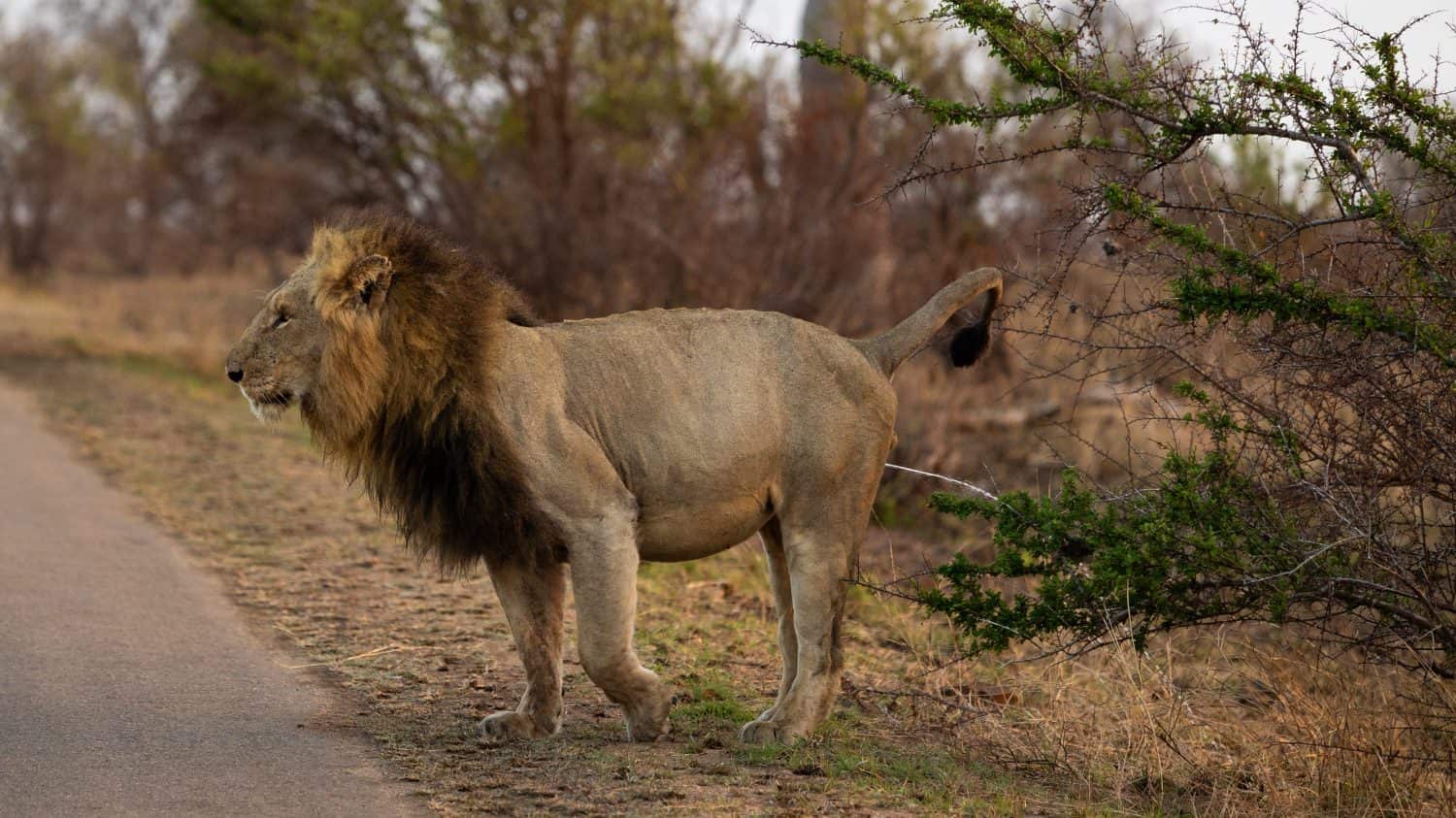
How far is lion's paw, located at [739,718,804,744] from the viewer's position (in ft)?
18.1

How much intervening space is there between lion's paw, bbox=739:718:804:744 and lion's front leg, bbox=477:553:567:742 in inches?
26.8

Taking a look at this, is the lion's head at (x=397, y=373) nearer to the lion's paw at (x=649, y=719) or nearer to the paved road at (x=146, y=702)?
the lion's paw at (x=649, y=719)

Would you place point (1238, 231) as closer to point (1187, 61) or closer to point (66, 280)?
point (1187, 61)

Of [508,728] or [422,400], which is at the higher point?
[422,400]

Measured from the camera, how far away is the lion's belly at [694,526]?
5.45 meters

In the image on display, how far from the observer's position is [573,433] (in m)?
5.29

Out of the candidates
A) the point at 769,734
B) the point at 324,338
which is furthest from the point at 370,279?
the point at 769,734

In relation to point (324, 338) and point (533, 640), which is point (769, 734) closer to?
point (533, 640)

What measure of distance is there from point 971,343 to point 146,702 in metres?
3.41

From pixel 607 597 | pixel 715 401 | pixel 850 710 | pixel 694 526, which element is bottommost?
pixel 850 710

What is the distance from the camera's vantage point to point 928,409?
534 inches

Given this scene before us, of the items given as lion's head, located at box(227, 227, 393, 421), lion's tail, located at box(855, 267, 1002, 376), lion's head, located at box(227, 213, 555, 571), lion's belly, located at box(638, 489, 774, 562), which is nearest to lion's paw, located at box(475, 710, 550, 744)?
lion's head, located at box(227, 213, 555, 571)

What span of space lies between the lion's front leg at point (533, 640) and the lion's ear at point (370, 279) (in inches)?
39.5

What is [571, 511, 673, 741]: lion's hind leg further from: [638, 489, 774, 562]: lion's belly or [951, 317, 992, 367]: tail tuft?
[951, 317, 992, 367]: tail tuft
